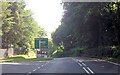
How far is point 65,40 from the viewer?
109 meters

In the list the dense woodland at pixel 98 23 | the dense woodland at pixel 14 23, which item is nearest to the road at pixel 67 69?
the dense woodland at pixel 98 23

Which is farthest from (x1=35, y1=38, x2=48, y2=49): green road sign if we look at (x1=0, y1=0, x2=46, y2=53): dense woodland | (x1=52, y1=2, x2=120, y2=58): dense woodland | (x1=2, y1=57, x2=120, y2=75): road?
(x1=2, y1=57, x2=120, y2=75): road

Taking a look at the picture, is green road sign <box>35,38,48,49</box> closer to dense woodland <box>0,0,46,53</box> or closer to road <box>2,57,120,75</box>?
dense woodland <box>0,0,46,53</box>

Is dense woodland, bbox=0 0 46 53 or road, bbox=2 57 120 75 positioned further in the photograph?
dense woodland, bbox=0 0 46 53

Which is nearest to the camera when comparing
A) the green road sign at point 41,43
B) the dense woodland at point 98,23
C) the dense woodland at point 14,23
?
the green road sign at point 41,43

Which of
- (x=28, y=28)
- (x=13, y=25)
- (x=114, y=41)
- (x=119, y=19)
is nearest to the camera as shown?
(x=119, y=19)

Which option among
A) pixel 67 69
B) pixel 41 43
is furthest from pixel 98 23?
pixel 67 69

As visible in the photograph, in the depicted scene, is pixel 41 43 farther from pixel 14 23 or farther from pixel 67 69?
pixel 67 69

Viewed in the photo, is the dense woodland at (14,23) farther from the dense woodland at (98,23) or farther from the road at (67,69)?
the road at (67,69)

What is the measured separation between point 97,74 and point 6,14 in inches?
1988

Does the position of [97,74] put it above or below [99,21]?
below

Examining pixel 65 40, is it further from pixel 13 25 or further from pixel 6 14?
pixel 6 14

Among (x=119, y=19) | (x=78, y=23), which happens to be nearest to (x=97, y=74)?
(x=119, y=19)

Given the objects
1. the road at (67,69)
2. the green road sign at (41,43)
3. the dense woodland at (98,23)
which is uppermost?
the dense woodland at (98,23)
